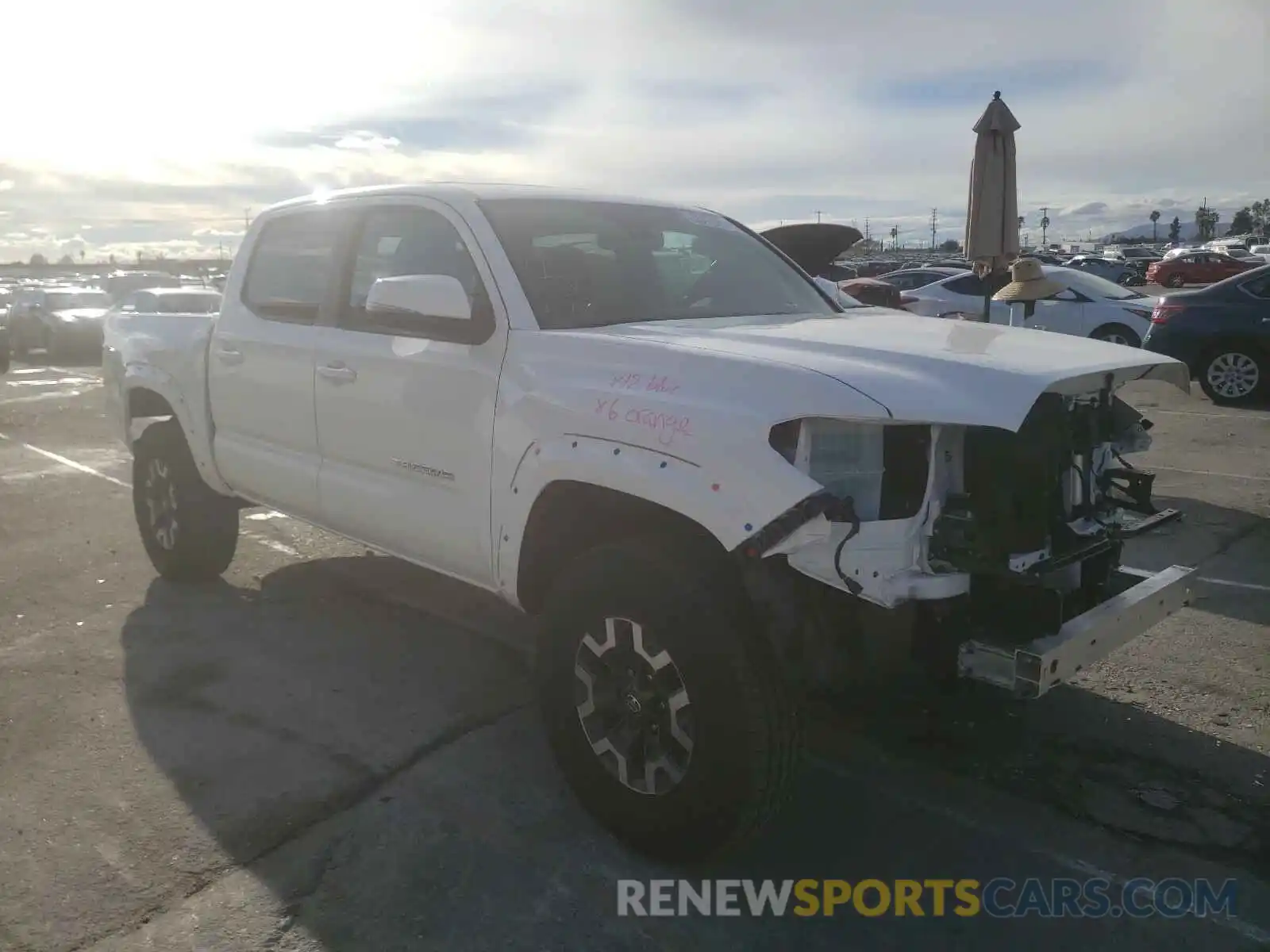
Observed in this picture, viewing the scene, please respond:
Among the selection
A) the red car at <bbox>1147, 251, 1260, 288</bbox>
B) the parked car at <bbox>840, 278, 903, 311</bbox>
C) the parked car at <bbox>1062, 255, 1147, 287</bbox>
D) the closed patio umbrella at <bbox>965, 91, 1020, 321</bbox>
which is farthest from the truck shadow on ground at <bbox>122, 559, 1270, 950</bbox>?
the parked car at <bbox>1062, 255, 1147, 287</bbox>

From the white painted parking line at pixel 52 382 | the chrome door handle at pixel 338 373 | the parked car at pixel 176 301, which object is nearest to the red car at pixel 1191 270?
the parked car at pixel 176 301

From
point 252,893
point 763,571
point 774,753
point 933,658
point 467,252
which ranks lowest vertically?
point 252,893

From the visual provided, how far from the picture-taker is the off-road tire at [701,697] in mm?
2811

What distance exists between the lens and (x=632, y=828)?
3141 mm

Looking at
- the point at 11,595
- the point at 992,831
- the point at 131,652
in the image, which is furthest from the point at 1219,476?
the point at 11,595

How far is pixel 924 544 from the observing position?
2854 mm

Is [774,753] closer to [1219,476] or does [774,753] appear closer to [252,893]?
[252,893]

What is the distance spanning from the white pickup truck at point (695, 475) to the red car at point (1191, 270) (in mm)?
40176

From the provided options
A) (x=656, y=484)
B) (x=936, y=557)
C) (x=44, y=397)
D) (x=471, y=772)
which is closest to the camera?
(x=936, y=557)

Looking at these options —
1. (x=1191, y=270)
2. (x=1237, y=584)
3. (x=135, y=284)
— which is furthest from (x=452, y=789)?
(x=1191, y=270)

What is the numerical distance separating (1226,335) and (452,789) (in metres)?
11.0

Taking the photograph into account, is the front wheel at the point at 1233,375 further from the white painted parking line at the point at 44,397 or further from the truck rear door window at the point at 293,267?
the white painted parking line at the point at 44,397

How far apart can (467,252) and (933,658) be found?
86.5 inches

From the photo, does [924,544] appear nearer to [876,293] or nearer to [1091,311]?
[876,293]
